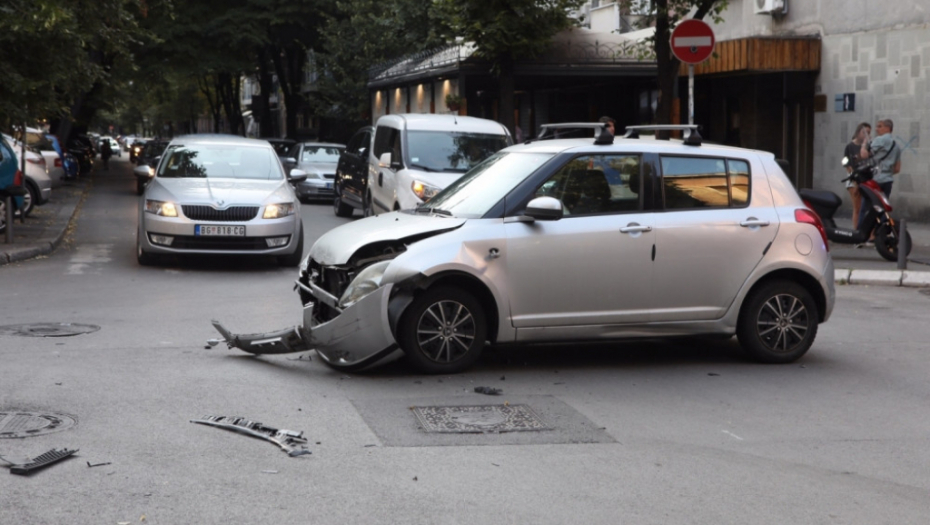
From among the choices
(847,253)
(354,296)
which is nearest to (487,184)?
(354,296)

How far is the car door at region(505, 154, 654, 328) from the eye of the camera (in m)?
8.12

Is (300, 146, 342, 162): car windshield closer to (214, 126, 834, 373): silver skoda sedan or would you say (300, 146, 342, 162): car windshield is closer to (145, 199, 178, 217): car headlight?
(145, 199, 178, 217): car headlight

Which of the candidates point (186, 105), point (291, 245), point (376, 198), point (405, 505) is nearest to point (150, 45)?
point (376, 198)

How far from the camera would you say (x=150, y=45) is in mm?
39656

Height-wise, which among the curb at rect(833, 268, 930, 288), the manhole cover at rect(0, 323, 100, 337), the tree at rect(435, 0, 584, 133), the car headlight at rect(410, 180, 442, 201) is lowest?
the curb at rect(833, 268, 930, 288)

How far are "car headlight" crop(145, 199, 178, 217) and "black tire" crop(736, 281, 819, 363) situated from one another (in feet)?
25.9

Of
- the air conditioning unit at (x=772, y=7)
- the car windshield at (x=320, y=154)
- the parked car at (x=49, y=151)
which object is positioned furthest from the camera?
the car windshield at (x=320, y=154)

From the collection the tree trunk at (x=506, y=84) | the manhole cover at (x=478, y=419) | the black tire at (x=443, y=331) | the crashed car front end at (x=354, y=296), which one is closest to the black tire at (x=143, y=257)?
the crashed car front end at (x=354, y=296)

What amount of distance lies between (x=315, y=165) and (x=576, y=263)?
74.3 feet

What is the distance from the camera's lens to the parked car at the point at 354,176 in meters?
21.8

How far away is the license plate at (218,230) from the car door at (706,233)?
7001mm

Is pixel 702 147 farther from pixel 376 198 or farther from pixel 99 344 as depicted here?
pixel 376 198

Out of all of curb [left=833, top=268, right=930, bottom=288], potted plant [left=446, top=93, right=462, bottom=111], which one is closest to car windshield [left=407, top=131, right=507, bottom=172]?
curb [left=833, top=268, right=930, bottom=288]

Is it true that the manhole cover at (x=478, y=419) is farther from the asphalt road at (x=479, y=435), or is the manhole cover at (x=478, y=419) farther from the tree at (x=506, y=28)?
the tree at (x=506, y=28)
